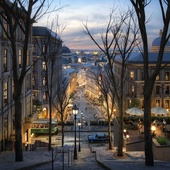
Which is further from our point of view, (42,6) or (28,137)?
(28,137)

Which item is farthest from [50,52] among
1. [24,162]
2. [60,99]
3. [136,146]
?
[24,162]

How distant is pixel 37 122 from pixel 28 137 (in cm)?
330

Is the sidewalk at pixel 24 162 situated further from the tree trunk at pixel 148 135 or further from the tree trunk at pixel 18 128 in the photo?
the tree trunk at pixel 148 135

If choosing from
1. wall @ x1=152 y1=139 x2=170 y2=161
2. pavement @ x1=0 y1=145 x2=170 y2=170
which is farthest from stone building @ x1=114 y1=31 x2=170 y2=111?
wall @ x1=152 y1=139 x2=170 y2=161

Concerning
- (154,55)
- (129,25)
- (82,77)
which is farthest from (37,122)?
(82,77)

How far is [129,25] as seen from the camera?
53.3 ft

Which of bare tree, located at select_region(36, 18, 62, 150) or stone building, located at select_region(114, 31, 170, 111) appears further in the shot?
stone building, located at select_region(114, 31, 170, 111)

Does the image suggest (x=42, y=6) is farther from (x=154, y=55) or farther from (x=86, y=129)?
(x=154, y=55)

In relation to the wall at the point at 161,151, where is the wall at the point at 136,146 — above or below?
below

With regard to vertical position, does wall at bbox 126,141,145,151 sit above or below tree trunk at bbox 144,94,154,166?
below

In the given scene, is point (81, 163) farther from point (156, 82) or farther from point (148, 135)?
point (156, 82)

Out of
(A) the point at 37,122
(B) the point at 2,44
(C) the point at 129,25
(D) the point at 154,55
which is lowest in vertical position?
(A) the point at 37,122

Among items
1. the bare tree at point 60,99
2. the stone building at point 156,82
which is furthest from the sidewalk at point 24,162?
the stone building at point 156,82

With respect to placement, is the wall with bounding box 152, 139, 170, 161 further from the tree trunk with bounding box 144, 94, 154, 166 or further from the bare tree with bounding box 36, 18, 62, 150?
the bare tree with bounding box 36, 18, 62, 150
